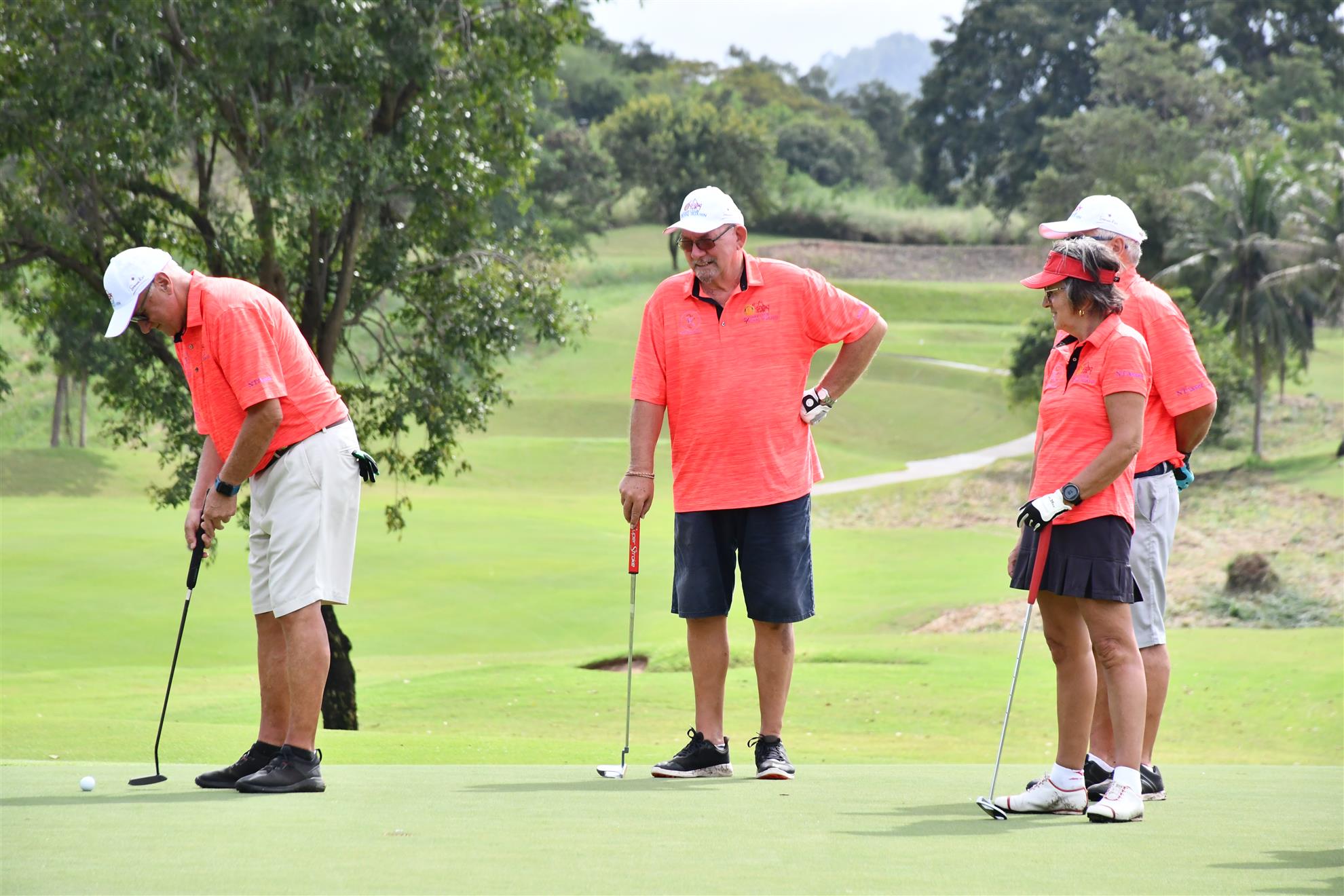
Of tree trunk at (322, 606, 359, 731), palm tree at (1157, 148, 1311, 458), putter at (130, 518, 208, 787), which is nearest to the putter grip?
putter at (130, 518, 208, 787)

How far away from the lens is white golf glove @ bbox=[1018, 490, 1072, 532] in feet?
16.1

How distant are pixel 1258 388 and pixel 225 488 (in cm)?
4069

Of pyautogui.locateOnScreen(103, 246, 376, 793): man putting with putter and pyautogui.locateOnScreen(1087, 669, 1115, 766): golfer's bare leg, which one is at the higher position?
pyautogui.locateOnScreen(103, 246, 376, 793): man putting with putter

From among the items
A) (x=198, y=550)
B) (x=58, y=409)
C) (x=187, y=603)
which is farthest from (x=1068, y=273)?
(x=58, y=409)

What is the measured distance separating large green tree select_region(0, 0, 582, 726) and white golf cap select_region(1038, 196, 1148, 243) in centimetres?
698

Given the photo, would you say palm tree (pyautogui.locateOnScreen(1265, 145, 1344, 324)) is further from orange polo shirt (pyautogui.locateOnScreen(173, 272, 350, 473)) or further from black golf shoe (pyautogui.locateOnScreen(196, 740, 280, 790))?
black golf shoe (pyautogui.locateOnScreen(196, 740, 280, 790))

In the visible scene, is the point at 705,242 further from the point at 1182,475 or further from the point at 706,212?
the point at 1182,475

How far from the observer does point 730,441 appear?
230 inches

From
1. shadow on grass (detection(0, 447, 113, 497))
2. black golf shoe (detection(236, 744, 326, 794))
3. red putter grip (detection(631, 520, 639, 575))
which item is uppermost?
red putter grip (detection(631, 520, 639, 575))

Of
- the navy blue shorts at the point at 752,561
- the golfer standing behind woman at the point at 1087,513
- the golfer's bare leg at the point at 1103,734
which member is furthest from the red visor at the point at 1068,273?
the golfer's bare leg at the point at 1103,734

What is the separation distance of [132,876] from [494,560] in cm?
2104

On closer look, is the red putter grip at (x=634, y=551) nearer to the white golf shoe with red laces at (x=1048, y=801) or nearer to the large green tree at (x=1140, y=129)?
the white golf shoe with red laces at (x=1048, y=801)

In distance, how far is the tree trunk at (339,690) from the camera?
1243 centimetres

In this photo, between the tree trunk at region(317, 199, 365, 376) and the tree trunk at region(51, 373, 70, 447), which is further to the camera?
the tree trunk at region(51, 373, 70, 447)
